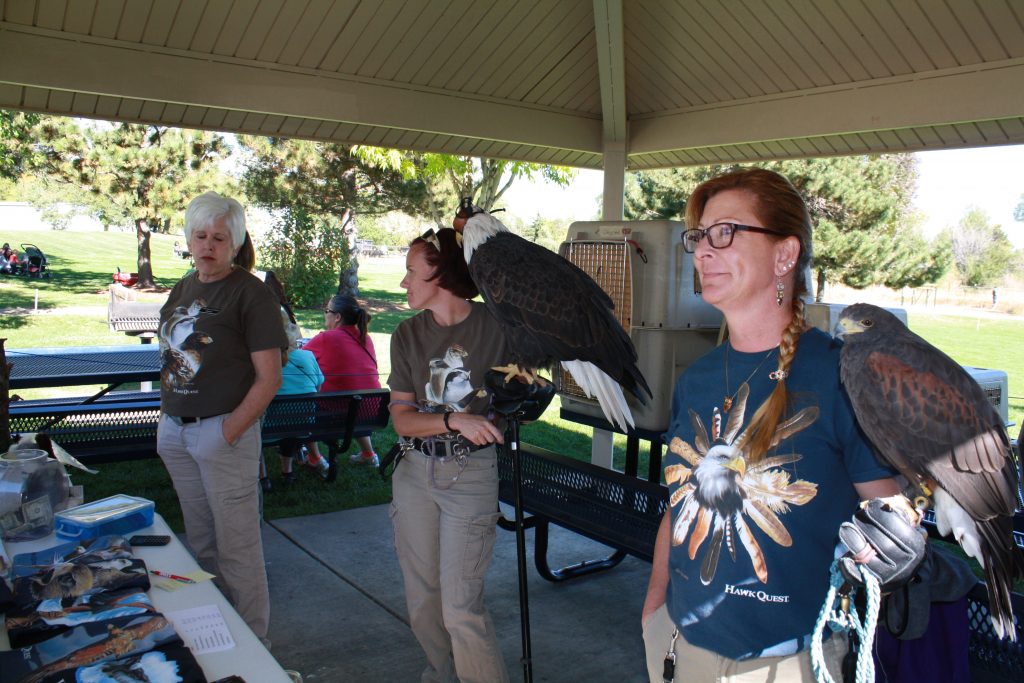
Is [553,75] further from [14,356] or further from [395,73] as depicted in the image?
[14,356]

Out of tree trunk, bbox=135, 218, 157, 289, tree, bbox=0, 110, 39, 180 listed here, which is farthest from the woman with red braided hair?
tree trunk, bbox=135, 218, 157, 289

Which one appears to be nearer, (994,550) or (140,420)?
(994,550)

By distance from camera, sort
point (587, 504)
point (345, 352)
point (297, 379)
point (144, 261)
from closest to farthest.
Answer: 1. point (587, 504)
2. point (297, 379)
3. point (345, 352)
4. point (144, 261)

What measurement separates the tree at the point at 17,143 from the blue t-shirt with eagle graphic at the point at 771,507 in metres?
17.8

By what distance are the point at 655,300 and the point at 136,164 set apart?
17608mm

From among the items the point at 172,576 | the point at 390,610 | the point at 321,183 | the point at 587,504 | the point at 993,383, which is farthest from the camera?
the point at 321,183

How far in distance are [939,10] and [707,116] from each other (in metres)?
1.66

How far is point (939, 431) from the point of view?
1407 millimetres

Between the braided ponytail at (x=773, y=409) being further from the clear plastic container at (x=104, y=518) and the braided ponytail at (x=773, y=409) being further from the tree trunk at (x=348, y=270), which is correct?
the tree trunk at (x=348, y=270)

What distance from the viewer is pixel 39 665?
150 cm

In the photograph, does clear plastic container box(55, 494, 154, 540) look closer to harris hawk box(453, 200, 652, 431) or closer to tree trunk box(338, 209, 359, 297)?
harris hawk box(453, 200, 652, 431)

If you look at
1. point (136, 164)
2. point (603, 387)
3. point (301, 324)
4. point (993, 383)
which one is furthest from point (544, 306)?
point (136, 164)

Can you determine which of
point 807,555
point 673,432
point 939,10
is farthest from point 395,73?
point 807,555

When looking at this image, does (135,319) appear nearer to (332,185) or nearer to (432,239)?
(432,239)
